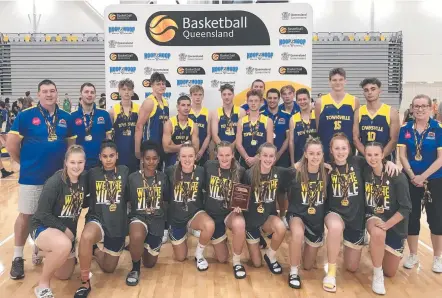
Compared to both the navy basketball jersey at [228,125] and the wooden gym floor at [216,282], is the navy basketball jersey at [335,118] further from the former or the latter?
the wooden gym floor at [216,282]

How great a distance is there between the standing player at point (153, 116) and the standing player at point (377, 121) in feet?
6.73

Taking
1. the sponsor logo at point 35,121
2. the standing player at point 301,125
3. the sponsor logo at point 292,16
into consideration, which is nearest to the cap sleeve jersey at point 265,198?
the standing player at point 301,125

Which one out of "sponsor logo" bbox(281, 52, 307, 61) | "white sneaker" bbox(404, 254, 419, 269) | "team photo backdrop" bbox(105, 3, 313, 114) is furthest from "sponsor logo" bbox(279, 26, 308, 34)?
"white sneaker" bbox(404, 254, 419, 269)

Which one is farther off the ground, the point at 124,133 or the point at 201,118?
the point at 201,118

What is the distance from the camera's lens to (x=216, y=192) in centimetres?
355

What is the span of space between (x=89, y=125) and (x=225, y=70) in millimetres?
2130

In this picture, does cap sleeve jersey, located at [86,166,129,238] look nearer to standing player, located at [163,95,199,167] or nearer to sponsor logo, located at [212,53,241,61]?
standing player, located at [163,95,199,167]

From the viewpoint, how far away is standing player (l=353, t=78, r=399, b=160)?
3730 mm

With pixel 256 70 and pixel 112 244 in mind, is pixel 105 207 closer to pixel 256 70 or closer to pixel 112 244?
pixel 112 244

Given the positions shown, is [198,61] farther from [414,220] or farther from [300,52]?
[414,220]

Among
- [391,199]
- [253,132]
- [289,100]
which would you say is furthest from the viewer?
[289,100]

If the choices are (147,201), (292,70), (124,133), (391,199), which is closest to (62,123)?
(124,133)

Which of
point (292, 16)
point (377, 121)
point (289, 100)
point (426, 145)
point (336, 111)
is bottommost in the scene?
point (426, 145)

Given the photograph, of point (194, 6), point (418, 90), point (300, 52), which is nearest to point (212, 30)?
point (194, 6)
